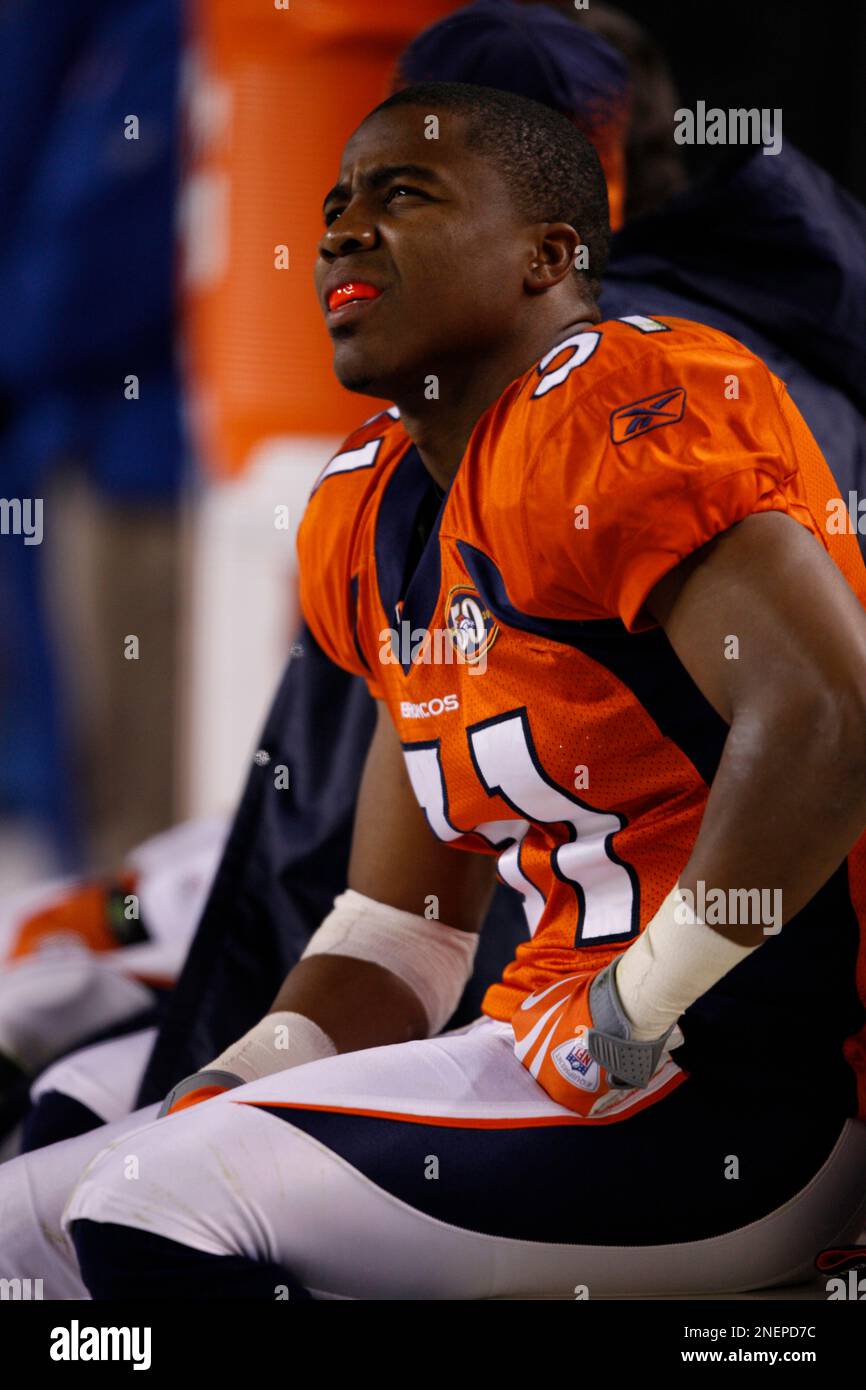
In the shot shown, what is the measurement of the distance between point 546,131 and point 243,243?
119cm

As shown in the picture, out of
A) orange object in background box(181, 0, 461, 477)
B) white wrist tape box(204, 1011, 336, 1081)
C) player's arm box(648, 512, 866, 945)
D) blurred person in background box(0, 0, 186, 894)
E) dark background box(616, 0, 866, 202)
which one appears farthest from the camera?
blurred person in background box(0, 0, 186, 894)

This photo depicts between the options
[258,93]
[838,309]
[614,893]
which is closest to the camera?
[614,893]

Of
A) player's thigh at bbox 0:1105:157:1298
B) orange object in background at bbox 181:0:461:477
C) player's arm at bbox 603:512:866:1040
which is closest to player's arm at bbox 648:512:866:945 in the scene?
player's arm at bbox 603:512:866:1040

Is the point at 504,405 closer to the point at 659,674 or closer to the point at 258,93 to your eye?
the point at 659,674

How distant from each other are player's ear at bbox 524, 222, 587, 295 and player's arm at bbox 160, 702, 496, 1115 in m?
0.30

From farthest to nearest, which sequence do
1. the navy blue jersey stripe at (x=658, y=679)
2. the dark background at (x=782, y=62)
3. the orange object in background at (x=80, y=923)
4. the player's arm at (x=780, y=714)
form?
the dark background at (x=782, y=62) < the orange object in background at (x=80, y=923) < the navy blue jersey stripe at (x=658, y=679) < the player's arm at (x=780, y=714)

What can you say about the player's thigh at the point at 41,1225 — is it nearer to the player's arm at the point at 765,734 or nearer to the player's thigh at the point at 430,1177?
the player's thigh at the point at 430,1177

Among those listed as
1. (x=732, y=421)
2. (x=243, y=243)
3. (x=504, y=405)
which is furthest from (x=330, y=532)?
(x=243, y=243)

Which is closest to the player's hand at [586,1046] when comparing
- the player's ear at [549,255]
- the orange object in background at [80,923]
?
the player's ear at [549,255]

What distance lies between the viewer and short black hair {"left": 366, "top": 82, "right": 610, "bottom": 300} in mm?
833

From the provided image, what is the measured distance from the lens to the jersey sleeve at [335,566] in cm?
98

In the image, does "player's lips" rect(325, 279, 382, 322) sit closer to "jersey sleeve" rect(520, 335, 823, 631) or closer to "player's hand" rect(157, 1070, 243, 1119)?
"jersey sleeve" rect(520, 335, 823, 631)

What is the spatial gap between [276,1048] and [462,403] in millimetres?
360

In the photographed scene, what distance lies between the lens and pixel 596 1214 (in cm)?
79
